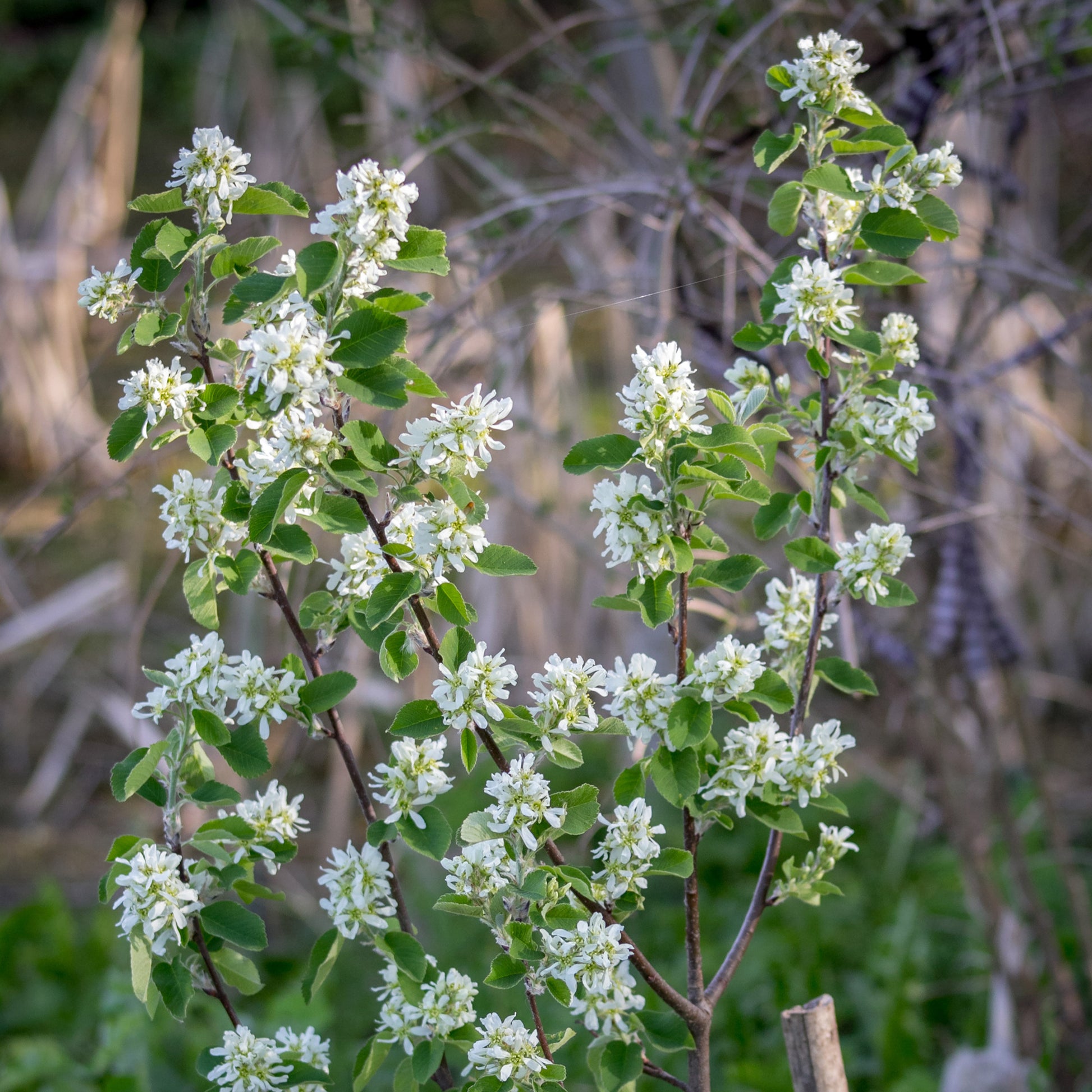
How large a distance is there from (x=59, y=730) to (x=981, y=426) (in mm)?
3240

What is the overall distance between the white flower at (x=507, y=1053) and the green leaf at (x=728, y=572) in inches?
12.8

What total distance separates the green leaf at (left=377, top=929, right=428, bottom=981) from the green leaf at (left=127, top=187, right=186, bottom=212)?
0.52 m

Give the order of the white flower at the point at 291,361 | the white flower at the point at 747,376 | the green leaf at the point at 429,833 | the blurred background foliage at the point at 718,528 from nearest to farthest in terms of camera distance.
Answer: the white flower at the point at 291,361 → the green leaf at the point at 429,833 → the white flower at the point at 747,376 → the blurred background foliage at the point at 718,528

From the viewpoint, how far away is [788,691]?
0.76m

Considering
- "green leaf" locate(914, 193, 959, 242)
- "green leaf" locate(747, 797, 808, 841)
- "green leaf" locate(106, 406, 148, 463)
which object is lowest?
"green leaf" locate(747, 797, 808, 841)

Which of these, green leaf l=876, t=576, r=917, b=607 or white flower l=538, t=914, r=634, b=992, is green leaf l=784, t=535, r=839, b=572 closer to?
green leaf l=876, t=576, r=917, b=607

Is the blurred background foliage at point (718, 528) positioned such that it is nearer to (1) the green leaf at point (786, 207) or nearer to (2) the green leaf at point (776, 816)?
(1) the green leaf at point (786, 207)

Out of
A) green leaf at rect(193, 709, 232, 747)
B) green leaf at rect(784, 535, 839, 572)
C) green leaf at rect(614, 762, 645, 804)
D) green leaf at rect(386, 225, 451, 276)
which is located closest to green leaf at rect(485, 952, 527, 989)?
green leaf at rect(614, 762, 645, 804)

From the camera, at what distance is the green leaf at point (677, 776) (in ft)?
2.31

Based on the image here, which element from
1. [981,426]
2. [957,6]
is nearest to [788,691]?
[957,6]

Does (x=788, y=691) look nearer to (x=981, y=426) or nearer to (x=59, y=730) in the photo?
(x=981, y=426)

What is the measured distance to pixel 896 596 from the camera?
78 cm

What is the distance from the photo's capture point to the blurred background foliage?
141 centimetres

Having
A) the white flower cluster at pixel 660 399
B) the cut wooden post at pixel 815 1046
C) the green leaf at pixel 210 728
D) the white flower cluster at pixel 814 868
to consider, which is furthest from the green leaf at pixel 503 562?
the cut wooden post at pixel 815 1046
